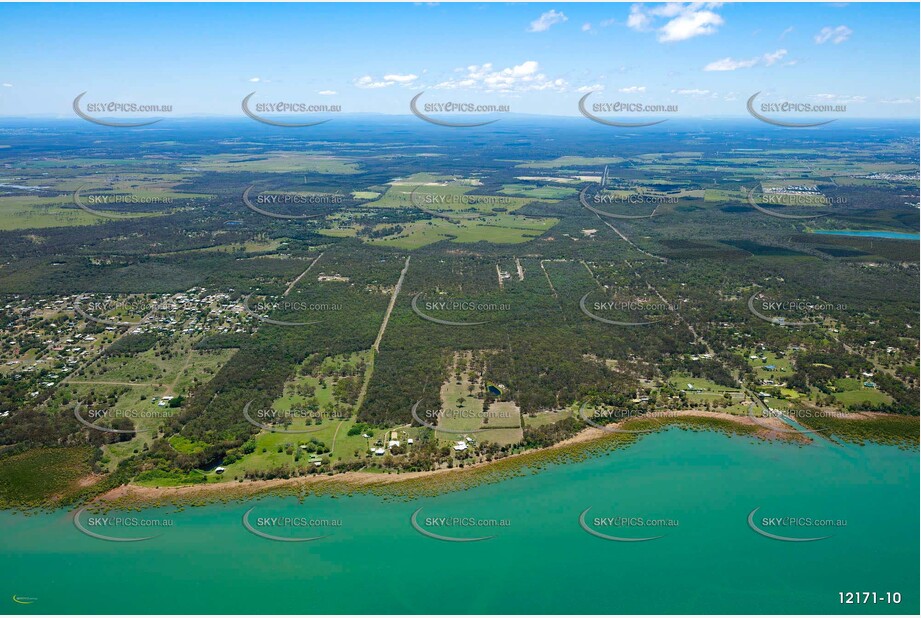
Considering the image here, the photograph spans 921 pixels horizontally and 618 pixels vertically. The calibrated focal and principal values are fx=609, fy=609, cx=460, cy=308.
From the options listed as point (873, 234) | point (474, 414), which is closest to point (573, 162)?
point (873, 234)

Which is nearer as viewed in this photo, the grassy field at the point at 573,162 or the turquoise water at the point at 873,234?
the turquoise water at the point at 873,234

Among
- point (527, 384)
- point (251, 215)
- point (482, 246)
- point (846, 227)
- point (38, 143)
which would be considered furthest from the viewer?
point (38, 143)

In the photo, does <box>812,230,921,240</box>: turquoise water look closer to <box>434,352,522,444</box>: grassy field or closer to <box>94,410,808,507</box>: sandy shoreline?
<box>434,352,522,444</box>: grassy field

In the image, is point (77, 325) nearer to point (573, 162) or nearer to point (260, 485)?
point (260, 485)

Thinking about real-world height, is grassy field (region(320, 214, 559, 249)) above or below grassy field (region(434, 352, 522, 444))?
above

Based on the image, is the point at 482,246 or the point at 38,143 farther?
the point at 38,143

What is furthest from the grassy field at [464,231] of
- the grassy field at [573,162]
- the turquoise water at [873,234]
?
the grassy field at [573,162]

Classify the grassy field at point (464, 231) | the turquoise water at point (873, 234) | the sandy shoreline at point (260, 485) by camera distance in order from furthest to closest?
the grassy field at point (464, 231)
the turquoise water at point (873, 234)
the sandy shoreline at point (260, 485)

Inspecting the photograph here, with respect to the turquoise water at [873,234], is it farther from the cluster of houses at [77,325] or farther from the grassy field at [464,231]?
the cluster of houses at [77,325]

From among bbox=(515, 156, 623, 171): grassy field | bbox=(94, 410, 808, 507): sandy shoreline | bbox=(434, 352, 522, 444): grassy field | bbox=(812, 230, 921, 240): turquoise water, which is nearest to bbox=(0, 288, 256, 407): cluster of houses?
bbox=(94, 410, 808, 507): sandy shoreline

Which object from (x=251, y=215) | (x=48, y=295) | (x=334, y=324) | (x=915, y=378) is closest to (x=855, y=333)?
(x=915, y=378)

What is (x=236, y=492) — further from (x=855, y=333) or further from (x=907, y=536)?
(x=855, y=333)
